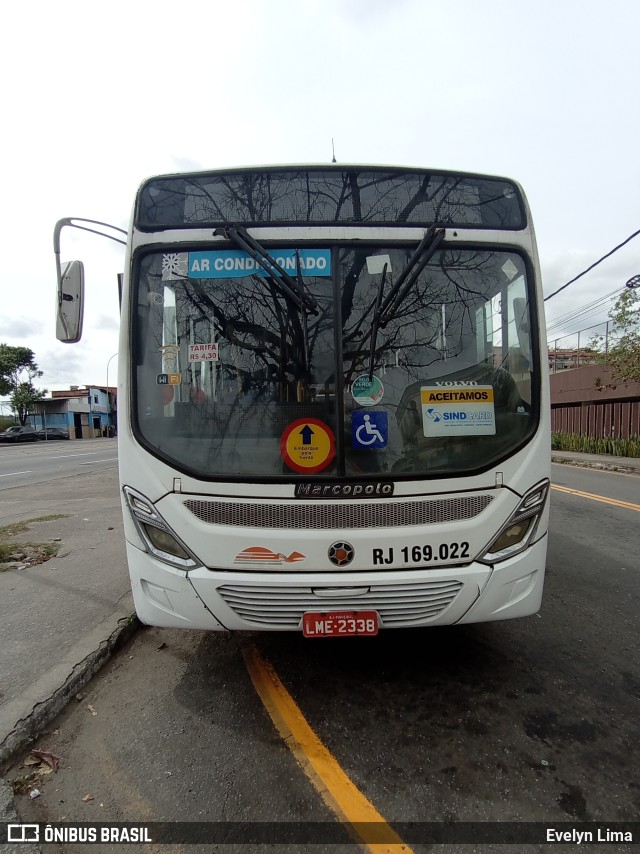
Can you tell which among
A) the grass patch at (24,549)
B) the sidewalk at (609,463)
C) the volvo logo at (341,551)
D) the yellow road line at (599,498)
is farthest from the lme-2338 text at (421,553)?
the sidewalk at (609,463)

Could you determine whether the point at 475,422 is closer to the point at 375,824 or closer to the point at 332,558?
the point at 332,558

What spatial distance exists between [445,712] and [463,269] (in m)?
2.54

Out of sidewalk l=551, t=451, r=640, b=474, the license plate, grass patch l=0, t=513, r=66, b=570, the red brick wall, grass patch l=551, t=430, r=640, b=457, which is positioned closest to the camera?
the license plate

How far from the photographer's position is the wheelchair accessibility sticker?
2570mm

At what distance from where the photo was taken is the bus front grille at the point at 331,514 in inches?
97.5

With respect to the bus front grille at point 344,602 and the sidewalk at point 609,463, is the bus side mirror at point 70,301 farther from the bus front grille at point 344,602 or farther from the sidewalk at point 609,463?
the sidewalk at point 609,463

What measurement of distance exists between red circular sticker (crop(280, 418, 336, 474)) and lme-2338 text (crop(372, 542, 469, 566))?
22.3 inches

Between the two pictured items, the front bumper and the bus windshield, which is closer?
the front bumper

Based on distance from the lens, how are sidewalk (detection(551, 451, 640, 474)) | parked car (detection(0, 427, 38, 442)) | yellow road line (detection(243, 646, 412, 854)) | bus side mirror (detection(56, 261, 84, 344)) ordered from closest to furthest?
yellow road line (detection(243, 646, 412, 854)) → bus side mirror (detection(56, 261, 84, 344)) → sidewalk (detection(551, 451, 640, 474)) → parked car (detection(0, 427, 38, 442))

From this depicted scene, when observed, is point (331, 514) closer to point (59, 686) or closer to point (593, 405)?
point (59, 686)

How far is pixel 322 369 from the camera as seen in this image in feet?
8.48

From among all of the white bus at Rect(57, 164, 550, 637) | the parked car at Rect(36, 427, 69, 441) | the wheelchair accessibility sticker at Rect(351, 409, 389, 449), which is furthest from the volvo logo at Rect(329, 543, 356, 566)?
the parked car at Rect(36, 427, 69, 441)

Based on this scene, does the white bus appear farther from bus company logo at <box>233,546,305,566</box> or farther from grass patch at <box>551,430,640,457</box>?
grass patch at <box>551,430,640,457</box>

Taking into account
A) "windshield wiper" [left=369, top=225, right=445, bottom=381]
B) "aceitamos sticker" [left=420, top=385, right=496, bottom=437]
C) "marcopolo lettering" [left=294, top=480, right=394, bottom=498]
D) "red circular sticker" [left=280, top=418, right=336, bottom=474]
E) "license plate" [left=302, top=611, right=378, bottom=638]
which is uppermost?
"windshield wiper" [left=369, top=225, right=445, bottom=381]
